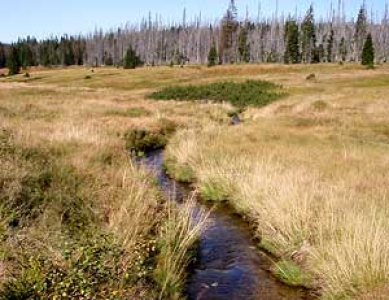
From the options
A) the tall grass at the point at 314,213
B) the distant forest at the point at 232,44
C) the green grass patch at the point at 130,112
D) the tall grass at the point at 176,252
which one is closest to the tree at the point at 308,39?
the distant forest at the point at 232,44

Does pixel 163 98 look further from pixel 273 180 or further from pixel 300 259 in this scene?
pixel 300 259

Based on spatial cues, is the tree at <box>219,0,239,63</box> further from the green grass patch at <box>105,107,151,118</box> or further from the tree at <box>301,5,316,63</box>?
the green grass patch at <box>105,107,151,118</box>

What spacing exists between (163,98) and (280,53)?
80583 mm

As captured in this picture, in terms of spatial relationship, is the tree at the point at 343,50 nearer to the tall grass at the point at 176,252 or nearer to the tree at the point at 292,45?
the tree at the point at 292,45

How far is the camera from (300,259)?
7879 mm

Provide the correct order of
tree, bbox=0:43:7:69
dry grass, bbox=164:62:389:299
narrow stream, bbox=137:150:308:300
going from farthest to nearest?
tree, bbox=0:43:7:69 → narrow stream, bbox=137:150:308:300 → dry grass, bbox=164:62:389:299

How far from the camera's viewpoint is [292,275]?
24.7 ft

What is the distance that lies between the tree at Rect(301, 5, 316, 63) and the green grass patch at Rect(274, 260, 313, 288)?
327ft

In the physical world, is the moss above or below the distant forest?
below

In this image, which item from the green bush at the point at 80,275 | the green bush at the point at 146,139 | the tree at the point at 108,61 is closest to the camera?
the green bush at the point at 80,275

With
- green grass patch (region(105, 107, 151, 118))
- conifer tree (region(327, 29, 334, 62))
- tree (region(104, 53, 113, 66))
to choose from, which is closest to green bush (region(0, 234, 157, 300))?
green grass patch (region(105, 107, 151, 118))

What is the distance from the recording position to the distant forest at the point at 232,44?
354ft

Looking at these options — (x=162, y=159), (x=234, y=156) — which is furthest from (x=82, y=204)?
(x=162, y=159)

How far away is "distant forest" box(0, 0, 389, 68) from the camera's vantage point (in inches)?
4242
